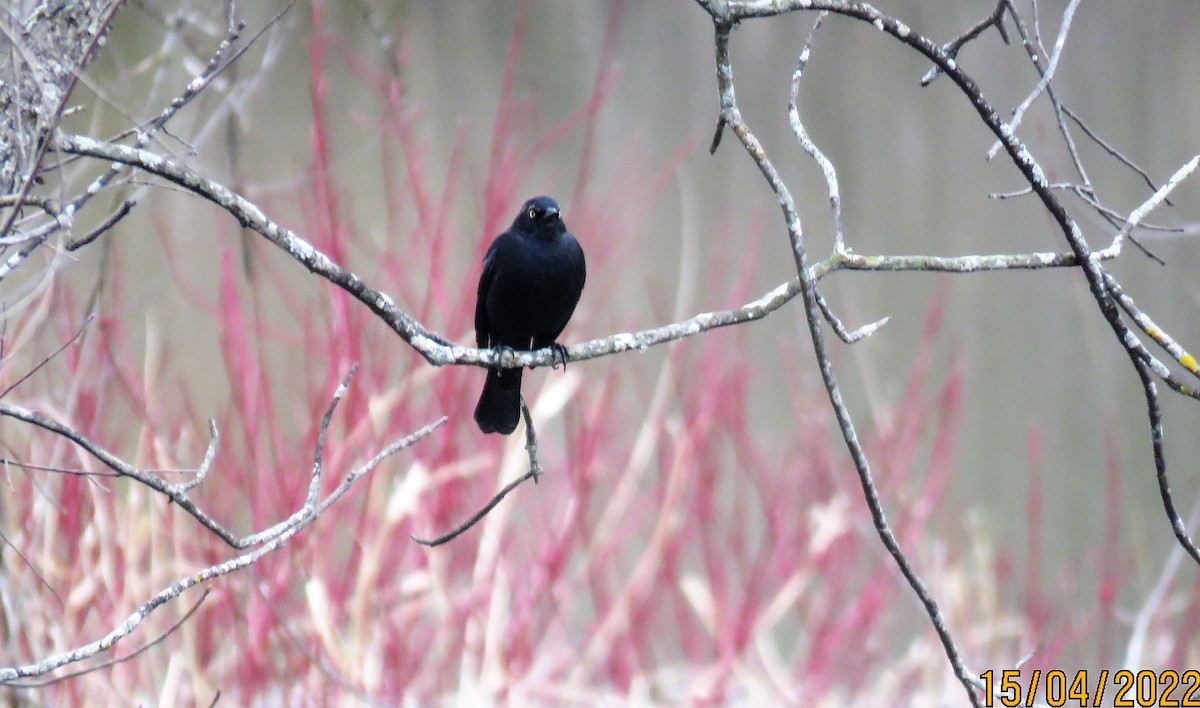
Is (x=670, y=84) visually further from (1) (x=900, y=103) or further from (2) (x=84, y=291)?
(2) (x=84, y=291)

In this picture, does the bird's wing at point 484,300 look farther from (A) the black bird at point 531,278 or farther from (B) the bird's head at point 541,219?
(B) the bird's head at point 541,219

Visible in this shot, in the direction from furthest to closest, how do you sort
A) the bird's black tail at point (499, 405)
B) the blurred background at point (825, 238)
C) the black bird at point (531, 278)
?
the blurred background at point (825, 238)
the black bird at point (531, 278)
the bird's black tail at point (499, 405)

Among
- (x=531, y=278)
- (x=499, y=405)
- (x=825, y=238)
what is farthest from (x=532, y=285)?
(x=825, y=238)

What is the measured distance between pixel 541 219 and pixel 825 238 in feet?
8.72

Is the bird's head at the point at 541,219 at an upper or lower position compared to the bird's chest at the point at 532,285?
upper

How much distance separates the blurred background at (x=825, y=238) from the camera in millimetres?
4527

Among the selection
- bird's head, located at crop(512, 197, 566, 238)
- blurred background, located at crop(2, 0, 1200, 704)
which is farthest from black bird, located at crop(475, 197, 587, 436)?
blurred background, located at crop(2, 0, 1200, 704)

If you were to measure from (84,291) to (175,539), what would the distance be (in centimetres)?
191

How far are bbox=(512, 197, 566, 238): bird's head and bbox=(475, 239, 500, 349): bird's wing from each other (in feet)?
0.35

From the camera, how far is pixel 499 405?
2990mm
